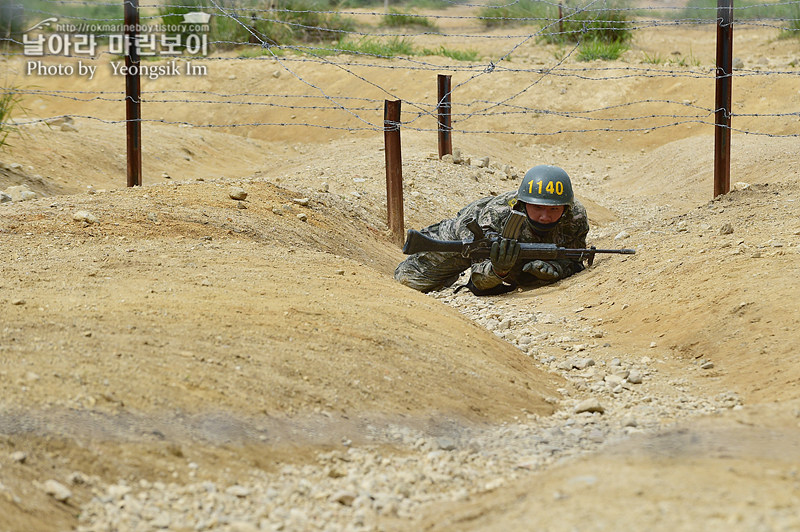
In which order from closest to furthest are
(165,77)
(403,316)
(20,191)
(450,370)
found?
(450,370), (403,316), (20,191), (165,77)

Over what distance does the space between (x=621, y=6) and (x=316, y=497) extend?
1654 cm

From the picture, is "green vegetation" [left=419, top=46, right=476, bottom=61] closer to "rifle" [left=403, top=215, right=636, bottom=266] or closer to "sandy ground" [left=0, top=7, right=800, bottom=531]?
"sandy ground" [left=0, top=7, right=800, bottom=531]

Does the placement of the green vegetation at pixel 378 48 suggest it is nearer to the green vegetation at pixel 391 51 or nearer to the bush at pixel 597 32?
the green vegetation at pixel 391 51

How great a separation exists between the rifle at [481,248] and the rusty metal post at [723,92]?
2.00 meters

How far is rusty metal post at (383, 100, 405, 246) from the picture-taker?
748 centimetres

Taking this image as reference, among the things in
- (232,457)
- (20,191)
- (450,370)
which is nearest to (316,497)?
(232,457)

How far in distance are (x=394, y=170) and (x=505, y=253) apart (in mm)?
1612

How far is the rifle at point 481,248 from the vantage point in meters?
6.42

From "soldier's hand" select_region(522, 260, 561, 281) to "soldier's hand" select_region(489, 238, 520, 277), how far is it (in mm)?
309

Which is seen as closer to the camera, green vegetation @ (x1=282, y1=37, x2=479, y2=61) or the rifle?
the rifle

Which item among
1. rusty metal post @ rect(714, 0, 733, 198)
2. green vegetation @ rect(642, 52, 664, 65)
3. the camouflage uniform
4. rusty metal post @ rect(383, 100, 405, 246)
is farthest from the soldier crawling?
green vegetation @ rect(642, 52, 664, 65)

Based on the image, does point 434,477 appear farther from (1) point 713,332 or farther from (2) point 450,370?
(1) point 713,332

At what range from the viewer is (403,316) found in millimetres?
4676

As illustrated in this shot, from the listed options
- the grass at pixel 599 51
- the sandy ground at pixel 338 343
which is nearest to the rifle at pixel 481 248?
the sandy ground at pixel 338 343
